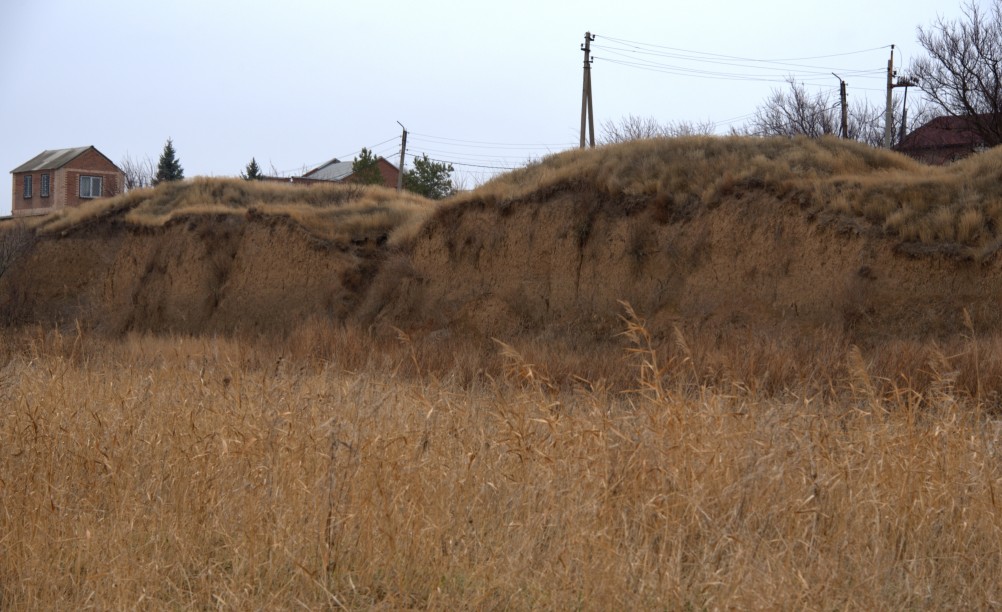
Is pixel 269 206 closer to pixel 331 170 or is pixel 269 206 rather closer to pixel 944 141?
pixel 944 141

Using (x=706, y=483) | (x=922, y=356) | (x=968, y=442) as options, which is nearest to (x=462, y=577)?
(x=706, y=483)

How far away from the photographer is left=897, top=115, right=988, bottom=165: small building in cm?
3308

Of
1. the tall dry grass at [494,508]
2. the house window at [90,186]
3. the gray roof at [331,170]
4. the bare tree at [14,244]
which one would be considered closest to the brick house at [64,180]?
the house window at [90,186]

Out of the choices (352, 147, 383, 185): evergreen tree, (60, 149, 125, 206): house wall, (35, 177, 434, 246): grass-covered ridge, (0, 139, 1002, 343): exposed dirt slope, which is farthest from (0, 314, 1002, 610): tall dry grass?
(60, 149, 125, 206): house wall

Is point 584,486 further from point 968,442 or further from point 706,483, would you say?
point 968,442

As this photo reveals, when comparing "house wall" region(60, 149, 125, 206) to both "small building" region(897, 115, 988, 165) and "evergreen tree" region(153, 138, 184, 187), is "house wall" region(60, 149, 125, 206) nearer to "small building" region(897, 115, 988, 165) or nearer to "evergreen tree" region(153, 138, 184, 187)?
"evergreen tree" region(153, 138, 184, 187)

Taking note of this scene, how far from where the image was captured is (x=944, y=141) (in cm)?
4025

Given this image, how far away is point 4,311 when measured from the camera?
86.1 feet

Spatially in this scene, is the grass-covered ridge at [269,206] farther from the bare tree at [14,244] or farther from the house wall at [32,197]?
the house wall at [32,197]

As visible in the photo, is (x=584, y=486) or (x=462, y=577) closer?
(x=462, y=577)

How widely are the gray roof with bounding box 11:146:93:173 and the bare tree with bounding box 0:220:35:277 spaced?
40.9 meters

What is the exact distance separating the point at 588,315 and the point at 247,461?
1148 cm

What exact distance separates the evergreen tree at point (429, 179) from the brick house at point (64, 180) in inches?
876

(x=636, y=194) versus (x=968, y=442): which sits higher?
(x=636, y=194)
